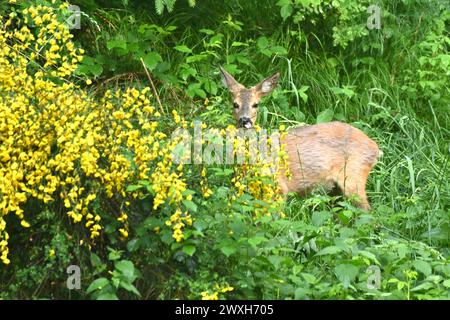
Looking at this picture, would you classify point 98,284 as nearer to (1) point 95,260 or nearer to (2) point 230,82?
(1) point 95,260

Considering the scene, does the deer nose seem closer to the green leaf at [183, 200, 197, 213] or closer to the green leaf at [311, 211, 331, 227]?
the green leaf at [311, 211, 331, 227]

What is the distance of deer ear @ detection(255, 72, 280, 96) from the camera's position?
9203 millimetres

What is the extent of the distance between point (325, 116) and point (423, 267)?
326cm

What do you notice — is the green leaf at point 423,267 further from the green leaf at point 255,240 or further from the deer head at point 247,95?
the deer head at point 247,95

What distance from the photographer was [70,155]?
20.2 feet

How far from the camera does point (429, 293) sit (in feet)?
21.2

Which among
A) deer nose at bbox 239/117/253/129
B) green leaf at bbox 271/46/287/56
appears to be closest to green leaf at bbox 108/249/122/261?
deer nose at bbox 239/117/253/129

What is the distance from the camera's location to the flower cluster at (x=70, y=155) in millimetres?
6090

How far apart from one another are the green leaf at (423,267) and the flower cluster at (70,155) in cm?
139

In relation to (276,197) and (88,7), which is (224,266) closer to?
(276,197)

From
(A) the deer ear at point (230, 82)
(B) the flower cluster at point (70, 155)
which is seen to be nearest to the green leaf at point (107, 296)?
(B) the flower cluster at point (70, 155)

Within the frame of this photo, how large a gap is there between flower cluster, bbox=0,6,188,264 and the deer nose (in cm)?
238
